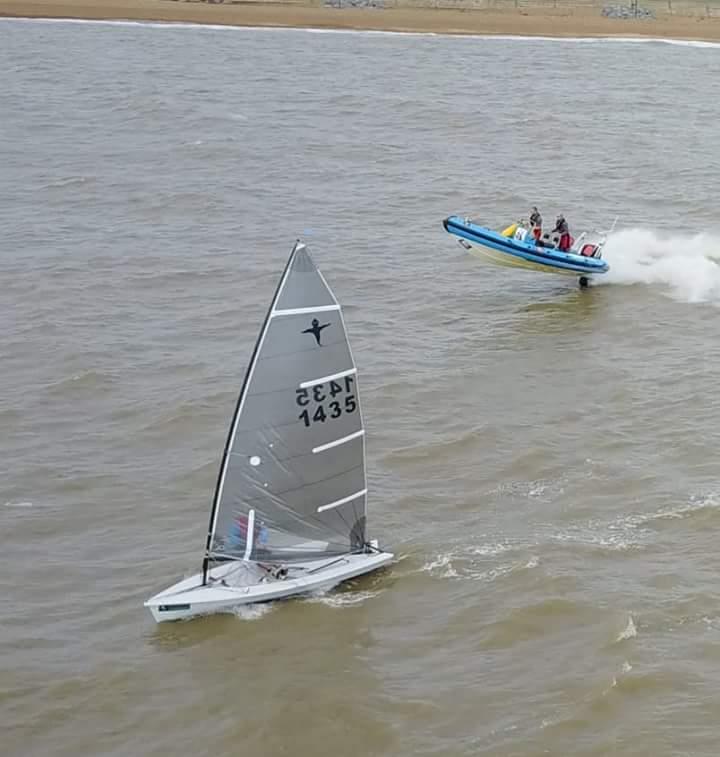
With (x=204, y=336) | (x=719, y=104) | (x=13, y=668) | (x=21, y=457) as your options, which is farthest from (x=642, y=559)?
(x=719, y=104)

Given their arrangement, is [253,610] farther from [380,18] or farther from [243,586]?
[380,18]

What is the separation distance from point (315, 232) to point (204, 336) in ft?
33.3

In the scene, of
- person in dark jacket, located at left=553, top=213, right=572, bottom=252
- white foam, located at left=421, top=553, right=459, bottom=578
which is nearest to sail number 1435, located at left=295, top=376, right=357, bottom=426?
white foam, located at left=421, top=553, right=459, bottom=578

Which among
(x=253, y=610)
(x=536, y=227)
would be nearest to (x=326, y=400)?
(x=253, y=610)

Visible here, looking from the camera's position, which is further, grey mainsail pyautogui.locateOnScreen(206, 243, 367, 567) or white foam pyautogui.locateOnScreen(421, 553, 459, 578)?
white foam pyautogui.locateOnScreen(421, 553, 459, 578)

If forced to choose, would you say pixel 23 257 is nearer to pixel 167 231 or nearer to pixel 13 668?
pixel 167 231

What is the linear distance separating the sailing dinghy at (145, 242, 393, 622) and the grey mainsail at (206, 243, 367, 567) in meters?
0.02

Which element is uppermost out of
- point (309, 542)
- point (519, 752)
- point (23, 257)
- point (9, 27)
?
point (9, 27)

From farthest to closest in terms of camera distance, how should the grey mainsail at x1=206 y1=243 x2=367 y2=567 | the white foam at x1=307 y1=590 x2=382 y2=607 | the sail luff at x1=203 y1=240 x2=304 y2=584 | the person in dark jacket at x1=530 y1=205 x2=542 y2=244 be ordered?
the person in dark jacket at x1=530 y1=205 x2=542 y2=244 → the white foam at x1=307 y1=590 x2=382 y2=607 → the grey mainsail at x1=206 y1=243 x2=367 y2=567 → the sail luff at x1=203 y1=240 x2=304 y2=584

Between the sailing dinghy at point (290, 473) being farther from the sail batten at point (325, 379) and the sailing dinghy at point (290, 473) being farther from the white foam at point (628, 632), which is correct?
the white foam at point (628, 632)

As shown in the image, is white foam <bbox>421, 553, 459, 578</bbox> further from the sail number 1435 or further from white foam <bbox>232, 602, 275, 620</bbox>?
the sail number 1435

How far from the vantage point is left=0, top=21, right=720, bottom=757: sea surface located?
18734mm

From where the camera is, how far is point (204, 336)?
3331 cm

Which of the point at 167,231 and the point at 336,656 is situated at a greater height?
the point at 167,231
